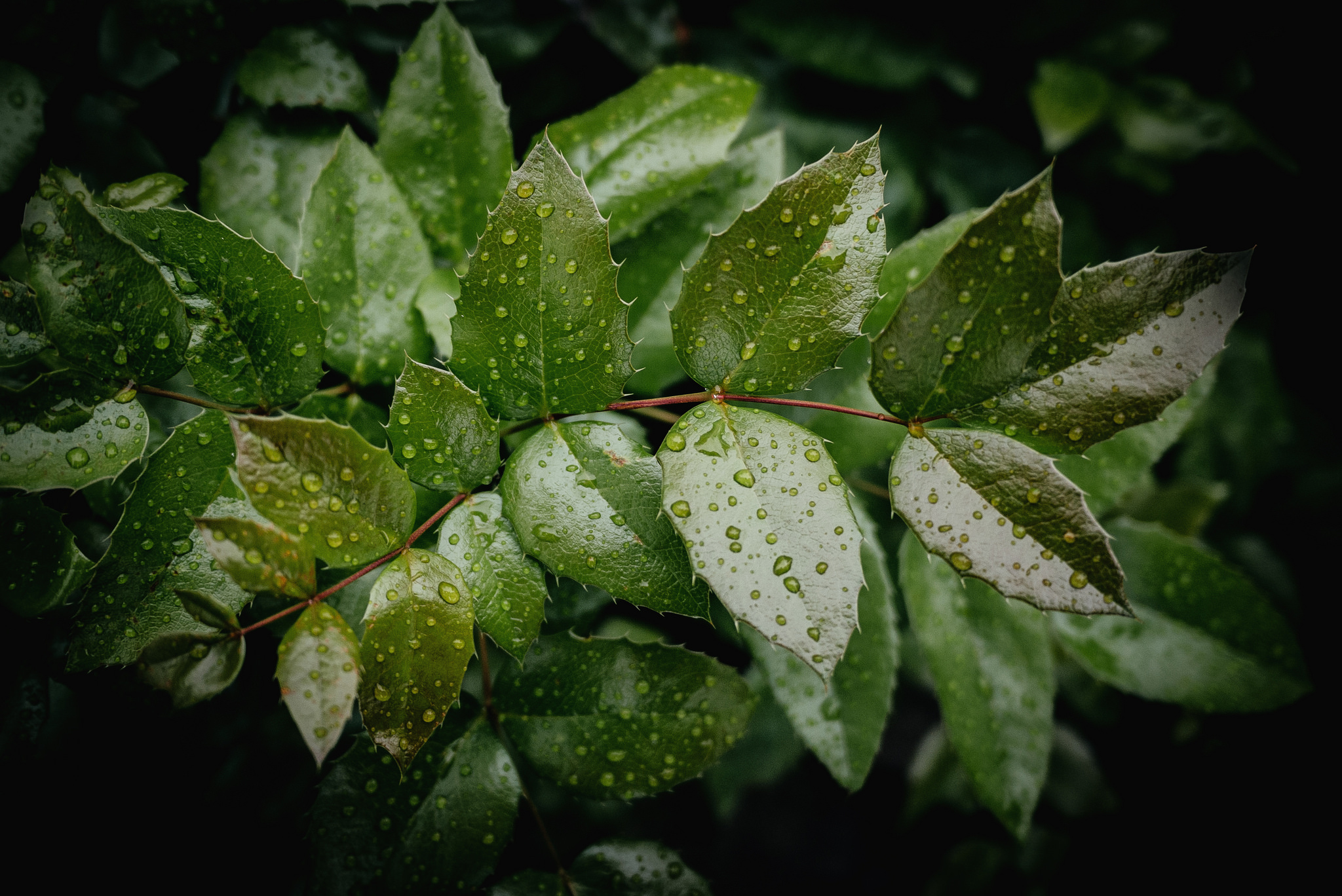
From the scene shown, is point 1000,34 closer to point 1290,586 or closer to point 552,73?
point 552,73

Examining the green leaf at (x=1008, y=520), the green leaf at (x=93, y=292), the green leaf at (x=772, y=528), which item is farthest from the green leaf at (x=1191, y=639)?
the green leaf at (x=93, y=292)

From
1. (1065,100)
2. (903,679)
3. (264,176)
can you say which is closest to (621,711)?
(264,176)

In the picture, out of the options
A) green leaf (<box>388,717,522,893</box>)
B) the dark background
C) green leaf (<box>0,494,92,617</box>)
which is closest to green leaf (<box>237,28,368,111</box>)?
the dark background

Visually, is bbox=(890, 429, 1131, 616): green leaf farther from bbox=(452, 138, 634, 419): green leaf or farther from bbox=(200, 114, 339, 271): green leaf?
bbox=(200, 114, 339, 271): green leaf

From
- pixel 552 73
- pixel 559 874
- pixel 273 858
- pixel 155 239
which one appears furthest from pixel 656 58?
pixel 273 858

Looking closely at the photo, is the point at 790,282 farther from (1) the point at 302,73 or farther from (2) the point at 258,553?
(1) the point at 302,73
